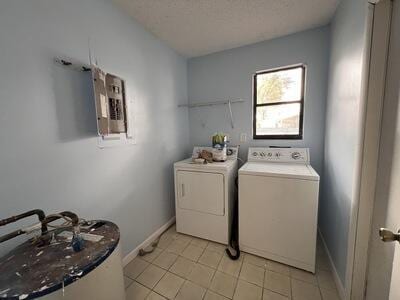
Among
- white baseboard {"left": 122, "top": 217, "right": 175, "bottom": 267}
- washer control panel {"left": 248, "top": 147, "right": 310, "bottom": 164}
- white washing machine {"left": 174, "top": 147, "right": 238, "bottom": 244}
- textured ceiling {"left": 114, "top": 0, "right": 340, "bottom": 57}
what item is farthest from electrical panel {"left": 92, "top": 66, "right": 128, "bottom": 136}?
washer control panel {"left": 248, "top": 147, "right": 310, "bottom": 164}

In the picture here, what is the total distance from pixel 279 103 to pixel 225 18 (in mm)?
1191

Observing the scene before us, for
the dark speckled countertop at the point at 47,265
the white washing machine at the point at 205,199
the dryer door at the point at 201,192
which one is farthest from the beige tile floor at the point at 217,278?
the dark speckled countertop at the point at 47,265

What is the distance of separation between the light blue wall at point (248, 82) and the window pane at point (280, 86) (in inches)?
4.4

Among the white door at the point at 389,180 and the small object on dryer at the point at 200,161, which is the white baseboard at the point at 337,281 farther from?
the small object on dryer at the point at 200,161

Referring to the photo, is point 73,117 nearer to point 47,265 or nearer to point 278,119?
point 47,265

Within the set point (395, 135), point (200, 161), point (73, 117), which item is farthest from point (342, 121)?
point (73, 117)

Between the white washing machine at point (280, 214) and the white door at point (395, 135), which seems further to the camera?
the white washing machine at point (280, 214)

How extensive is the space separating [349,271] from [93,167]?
206cm

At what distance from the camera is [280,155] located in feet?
6.86

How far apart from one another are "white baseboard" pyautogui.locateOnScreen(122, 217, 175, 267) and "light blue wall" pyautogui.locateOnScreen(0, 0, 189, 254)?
0.07 m

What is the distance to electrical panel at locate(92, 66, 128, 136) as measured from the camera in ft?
4.28

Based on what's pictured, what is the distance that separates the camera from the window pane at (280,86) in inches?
84.4

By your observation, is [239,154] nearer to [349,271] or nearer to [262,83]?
[262,83]

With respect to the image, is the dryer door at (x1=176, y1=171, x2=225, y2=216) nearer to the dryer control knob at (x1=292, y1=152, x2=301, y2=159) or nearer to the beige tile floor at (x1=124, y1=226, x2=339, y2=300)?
the beige tile floor at (x1=124, y1=226, x2=339, y2=300)
